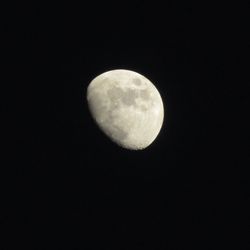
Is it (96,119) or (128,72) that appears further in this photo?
(128,72)

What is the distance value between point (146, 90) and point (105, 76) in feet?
2.31

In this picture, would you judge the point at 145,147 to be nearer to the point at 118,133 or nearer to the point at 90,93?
the point at 118,133

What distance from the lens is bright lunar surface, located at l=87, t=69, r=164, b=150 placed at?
6.21 meters

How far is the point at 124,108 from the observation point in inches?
244

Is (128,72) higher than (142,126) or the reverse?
higher

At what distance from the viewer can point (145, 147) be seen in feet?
21.7

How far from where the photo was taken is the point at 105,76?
6.49 m

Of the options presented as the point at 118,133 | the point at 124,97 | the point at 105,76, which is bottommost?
the point at 118,133

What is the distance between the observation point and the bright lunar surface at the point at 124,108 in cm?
621

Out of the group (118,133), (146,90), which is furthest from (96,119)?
(146,90)

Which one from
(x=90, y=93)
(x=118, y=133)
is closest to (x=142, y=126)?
(x=118, y=133)

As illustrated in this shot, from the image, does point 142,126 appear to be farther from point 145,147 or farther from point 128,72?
point 128,72

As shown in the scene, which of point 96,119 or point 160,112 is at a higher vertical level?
point 160,112

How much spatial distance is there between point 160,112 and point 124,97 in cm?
74
